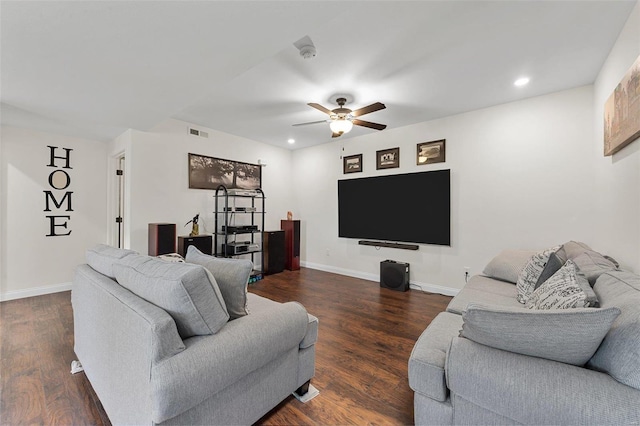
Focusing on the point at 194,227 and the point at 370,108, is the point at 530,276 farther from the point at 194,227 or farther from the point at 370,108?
the point at 194,227

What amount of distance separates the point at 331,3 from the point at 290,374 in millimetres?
2174

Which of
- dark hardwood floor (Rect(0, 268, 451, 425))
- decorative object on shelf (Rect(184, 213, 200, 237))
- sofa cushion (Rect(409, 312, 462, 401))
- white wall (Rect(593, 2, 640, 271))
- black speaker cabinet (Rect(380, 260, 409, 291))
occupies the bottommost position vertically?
dark hardwood floor (Rect(0, 268, 451, 425))

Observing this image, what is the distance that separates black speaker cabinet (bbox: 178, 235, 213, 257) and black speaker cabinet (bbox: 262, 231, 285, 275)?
110 centimetres

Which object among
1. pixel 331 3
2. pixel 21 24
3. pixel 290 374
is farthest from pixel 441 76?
pixel 21 24

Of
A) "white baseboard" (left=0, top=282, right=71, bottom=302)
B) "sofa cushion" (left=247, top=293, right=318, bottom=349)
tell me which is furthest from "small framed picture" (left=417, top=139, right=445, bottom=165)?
"white baseboard" (left=0, top=282, right=71, bottom=302)

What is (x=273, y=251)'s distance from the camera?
4926 mm

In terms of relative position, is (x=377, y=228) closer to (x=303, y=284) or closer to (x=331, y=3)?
(x=303, y=284)

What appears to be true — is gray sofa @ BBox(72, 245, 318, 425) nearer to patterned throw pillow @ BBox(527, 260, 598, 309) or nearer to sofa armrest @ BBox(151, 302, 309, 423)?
sofa armrest @ BBox(151, 302, 309, 423)

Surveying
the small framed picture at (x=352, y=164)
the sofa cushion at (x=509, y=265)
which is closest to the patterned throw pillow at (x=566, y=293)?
the sofa cushion at (x=509, y=265)

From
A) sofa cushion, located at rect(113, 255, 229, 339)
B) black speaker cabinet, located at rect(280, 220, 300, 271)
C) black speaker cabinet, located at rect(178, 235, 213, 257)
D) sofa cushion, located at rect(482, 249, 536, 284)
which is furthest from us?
black speaker cabinet, located at rect(280, 220, 300, 271)

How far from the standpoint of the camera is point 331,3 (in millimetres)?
1438

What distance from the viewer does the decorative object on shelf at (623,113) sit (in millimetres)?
1657

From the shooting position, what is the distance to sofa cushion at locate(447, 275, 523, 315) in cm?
201

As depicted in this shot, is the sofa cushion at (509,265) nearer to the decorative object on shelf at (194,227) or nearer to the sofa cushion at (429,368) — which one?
the sofa cushion at (429,368)
